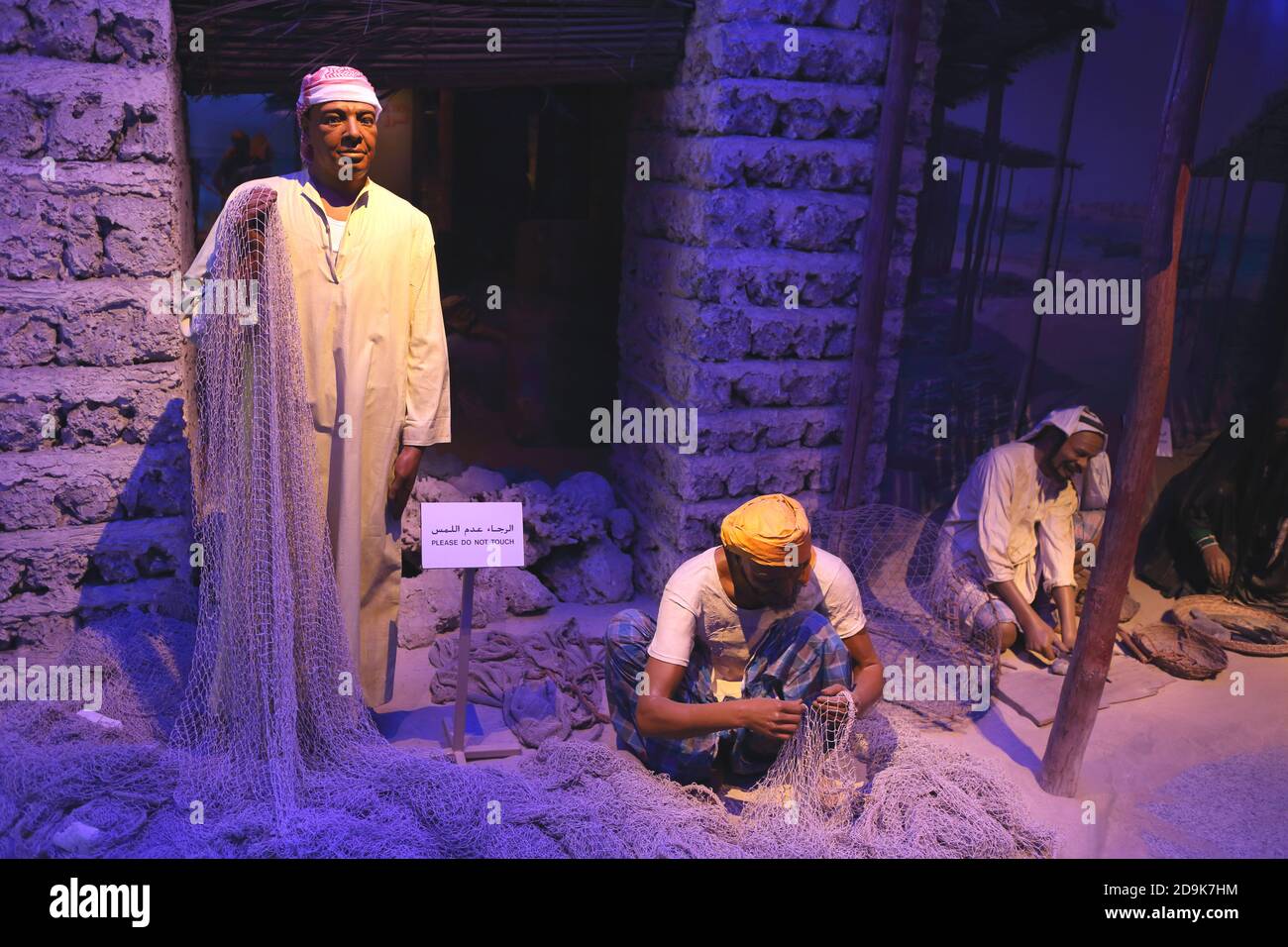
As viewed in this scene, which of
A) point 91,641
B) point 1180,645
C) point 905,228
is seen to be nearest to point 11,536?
point 91,641

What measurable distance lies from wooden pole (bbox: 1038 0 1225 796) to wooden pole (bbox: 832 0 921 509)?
1.47 metres

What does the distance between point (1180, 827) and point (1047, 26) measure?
4271 mm

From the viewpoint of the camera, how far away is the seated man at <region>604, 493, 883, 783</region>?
3.63m

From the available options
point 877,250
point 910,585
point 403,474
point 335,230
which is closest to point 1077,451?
point 910,585

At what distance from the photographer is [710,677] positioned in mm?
3996

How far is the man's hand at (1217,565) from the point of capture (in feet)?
20.5

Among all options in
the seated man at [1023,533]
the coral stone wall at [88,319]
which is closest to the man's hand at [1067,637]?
the seated man at [1023,533]

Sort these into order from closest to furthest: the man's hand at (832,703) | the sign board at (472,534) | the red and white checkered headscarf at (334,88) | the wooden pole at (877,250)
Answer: the man's hand at (832,703), the red and white checkered headscarf at (334,88), the sign board at (472,534), the wooden pole at (877,250)

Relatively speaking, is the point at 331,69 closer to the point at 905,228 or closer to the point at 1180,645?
the point at 905,228

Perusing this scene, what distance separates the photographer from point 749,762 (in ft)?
13.0

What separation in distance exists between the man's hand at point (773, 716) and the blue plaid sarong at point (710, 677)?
6.3 inches

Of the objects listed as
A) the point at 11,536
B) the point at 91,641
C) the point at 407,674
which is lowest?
the point at 407,674

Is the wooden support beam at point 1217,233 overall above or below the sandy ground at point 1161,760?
above

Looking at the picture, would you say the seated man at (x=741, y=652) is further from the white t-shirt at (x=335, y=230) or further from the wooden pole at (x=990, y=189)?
the wooden pole at (x=990, y=189)
